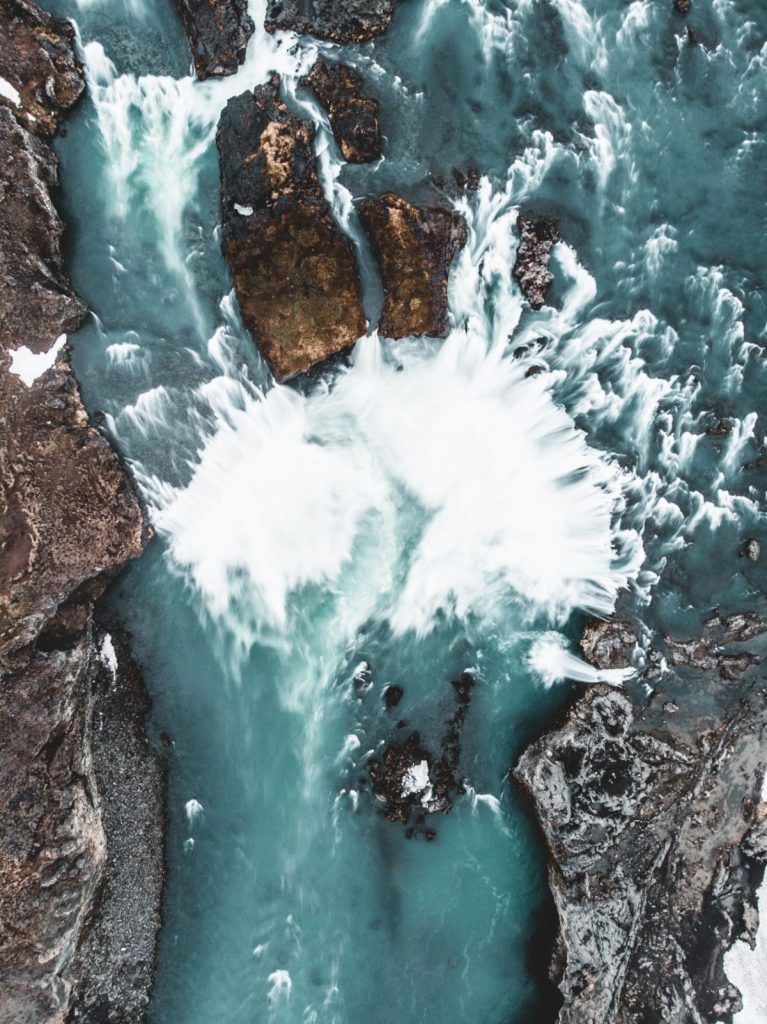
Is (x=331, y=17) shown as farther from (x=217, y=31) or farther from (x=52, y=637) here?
(x=52, y=637)

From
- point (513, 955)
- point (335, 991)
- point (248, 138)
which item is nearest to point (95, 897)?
point (335, 991)

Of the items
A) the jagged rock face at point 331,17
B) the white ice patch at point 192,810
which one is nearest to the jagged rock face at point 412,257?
the jagged rock face at point 331,17

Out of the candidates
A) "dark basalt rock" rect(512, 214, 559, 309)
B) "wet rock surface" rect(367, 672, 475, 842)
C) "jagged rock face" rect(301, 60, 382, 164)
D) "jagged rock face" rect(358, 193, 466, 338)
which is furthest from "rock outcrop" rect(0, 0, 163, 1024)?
"dark basalt rock" rect(512, 214, 559, 309)

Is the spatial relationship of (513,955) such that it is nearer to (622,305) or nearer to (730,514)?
(730,514)

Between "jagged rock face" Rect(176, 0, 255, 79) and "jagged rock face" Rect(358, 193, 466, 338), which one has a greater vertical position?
"jagged rock face" Rect(176, 0, 255, 79)

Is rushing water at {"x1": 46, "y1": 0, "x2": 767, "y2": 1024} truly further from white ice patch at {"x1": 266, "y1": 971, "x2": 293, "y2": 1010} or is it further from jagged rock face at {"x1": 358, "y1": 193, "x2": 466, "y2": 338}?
jagged rock face at {"x1": 358, "y1": 193, "x2": 466, "y2": 338}

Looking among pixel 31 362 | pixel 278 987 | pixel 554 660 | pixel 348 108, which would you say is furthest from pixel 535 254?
pixel 278 987

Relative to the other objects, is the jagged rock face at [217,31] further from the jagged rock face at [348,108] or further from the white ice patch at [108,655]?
the white ice patch at [108,655]
